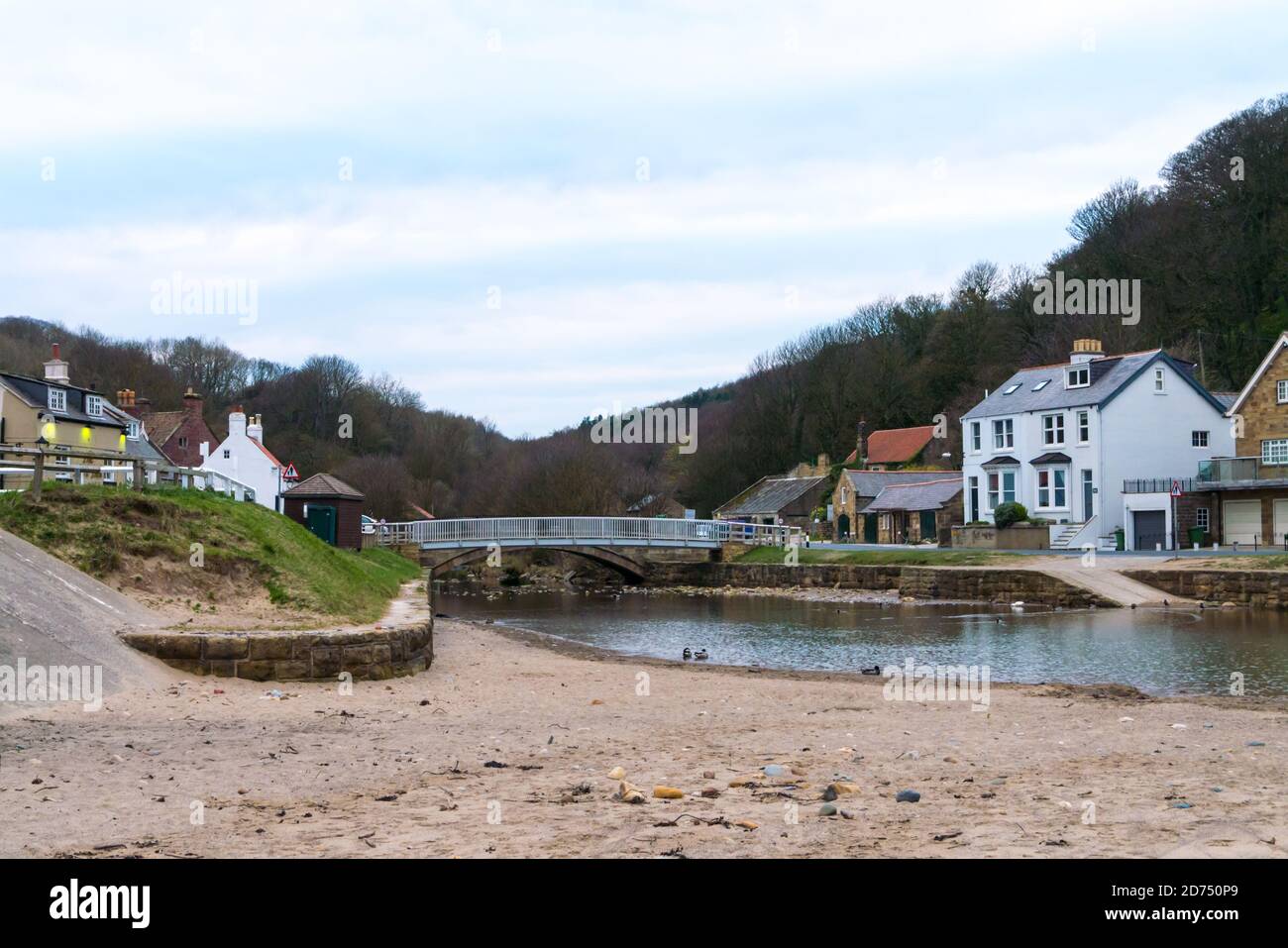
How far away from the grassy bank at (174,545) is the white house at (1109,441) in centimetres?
3656

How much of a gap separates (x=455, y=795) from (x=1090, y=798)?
15.6 feet

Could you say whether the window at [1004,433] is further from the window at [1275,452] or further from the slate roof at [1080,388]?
the window at [1275,452]

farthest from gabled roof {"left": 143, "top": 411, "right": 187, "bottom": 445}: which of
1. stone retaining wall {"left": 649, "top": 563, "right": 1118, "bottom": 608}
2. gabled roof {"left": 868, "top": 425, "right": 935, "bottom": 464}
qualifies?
gabled roof {"left": 868, "top": 425, "right": 935, "bottom": 464}

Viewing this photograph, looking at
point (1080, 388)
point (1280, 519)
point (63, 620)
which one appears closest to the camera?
point (63, 620)

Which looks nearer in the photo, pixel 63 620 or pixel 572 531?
pixel 63 620

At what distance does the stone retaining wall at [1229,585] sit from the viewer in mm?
35812

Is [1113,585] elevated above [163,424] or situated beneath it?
situated beneath

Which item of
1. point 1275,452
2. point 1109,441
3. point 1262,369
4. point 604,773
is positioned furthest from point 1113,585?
point 604,773

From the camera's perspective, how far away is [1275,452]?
1811 inches

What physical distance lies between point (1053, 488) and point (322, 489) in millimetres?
31246

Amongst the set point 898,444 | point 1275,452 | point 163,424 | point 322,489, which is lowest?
point 322,489

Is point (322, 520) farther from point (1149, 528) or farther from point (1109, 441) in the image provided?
point (1149, 528)

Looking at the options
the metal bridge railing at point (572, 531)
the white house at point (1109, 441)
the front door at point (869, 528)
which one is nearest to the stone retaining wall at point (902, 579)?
the metal bridge railing at point (572, 531)

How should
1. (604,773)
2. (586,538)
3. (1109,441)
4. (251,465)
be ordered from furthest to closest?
(586,538)
(251,465)
(1109,441)
(604,773)
